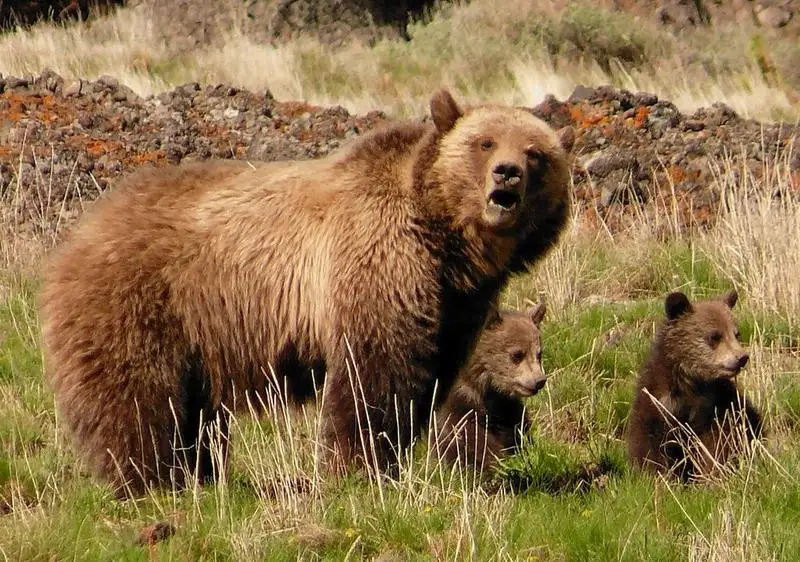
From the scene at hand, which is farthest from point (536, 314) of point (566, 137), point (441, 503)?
point (441, 503)

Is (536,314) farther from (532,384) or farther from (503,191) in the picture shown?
(503,191)

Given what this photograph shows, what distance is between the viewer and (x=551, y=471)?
672 centimetres

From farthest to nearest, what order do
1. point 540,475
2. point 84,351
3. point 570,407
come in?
point 570,407, point 540,475, point 84,351

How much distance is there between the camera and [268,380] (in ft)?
20.7

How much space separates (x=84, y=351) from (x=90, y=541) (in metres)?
1.20

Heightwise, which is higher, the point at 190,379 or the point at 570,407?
the point at 190,379

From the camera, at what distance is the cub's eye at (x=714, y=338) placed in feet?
23.0

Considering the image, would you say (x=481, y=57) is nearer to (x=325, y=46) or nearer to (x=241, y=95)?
(x=325, y=46)

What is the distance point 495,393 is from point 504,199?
5.19ft

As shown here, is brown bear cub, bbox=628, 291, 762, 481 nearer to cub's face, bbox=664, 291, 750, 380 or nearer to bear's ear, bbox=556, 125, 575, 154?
cub's face, bbox=664, 291, 750, 380

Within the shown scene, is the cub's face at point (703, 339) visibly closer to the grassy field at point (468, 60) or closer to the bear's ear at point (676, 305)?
the bear's ear at point (676, 305)

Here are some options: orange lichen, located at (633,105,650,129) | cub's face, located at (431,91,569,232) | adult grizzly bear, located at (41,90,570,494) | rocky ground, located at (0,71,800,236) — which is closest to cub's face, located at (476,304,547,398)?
adult grizzly bear, located at (41,90,570,494)

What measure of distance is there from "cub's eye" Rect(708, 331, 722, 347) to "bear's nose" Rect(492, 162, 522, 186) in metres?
1.64

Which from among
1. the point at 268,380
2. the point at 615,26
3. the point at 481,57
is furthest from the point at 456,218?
the point at 615,26
